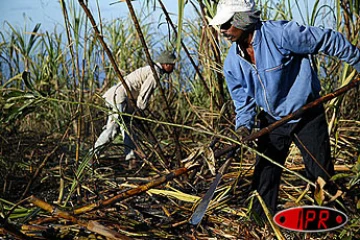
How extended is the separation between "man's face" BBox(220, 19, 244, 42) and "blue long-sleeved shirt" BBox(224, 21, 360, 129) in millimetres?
62

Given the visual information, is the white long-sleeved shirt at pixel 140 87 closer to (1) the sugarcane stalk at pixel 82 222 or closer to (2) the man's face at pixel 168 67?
(2) the man's face at pixel 168 67

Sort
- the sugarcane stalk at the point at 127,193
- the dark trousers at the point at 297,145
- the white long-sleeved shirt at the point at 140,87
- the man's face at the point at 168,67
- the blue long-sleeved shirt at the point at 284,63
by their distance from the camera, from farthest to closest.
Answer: the white long-sleeved shirt at the point at 140,87 → the man's face at the point at 168,67 → the dark trousers at the point at 297,145 → the blue long-sleeved shirt at the point at 284,63 → the sugarcane stalk at the point at 127,193

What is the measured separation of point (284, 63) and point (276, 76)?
2.3 inches

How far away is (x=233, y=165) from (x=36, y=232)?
137cm

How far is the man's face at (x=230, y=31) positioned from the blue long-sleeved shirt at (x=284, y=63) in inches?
2.4

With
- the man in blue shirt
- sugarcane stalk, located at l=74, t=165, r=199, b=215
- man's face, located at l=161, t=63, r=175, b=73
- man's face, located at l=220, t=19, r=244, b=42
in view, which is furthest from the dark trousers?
man's face, located at l=161, t=63, r=175, b=73

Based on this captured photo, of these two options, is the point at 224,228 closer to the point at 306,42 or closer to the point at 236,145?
the point at 236,145

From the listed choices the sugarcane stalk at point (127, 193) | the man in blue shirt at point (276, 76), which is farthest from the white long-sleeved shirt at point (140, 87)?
the sugarcane stalk at point (127, 193)

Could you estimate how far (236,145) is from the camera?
206cm

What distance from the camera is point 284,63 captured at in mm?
2244

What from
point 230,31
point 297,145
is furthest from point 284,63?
point 297,145

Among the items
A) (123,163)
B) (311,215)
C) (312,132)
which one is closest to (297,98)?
(312,132)

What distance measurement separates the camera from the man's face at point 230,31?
7.26ft

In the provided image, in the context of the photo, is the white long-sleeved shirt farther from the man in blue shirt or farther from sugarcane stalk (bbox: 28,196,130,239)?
Result: sugarcane stalk (bbox: 28,196,130,239)
